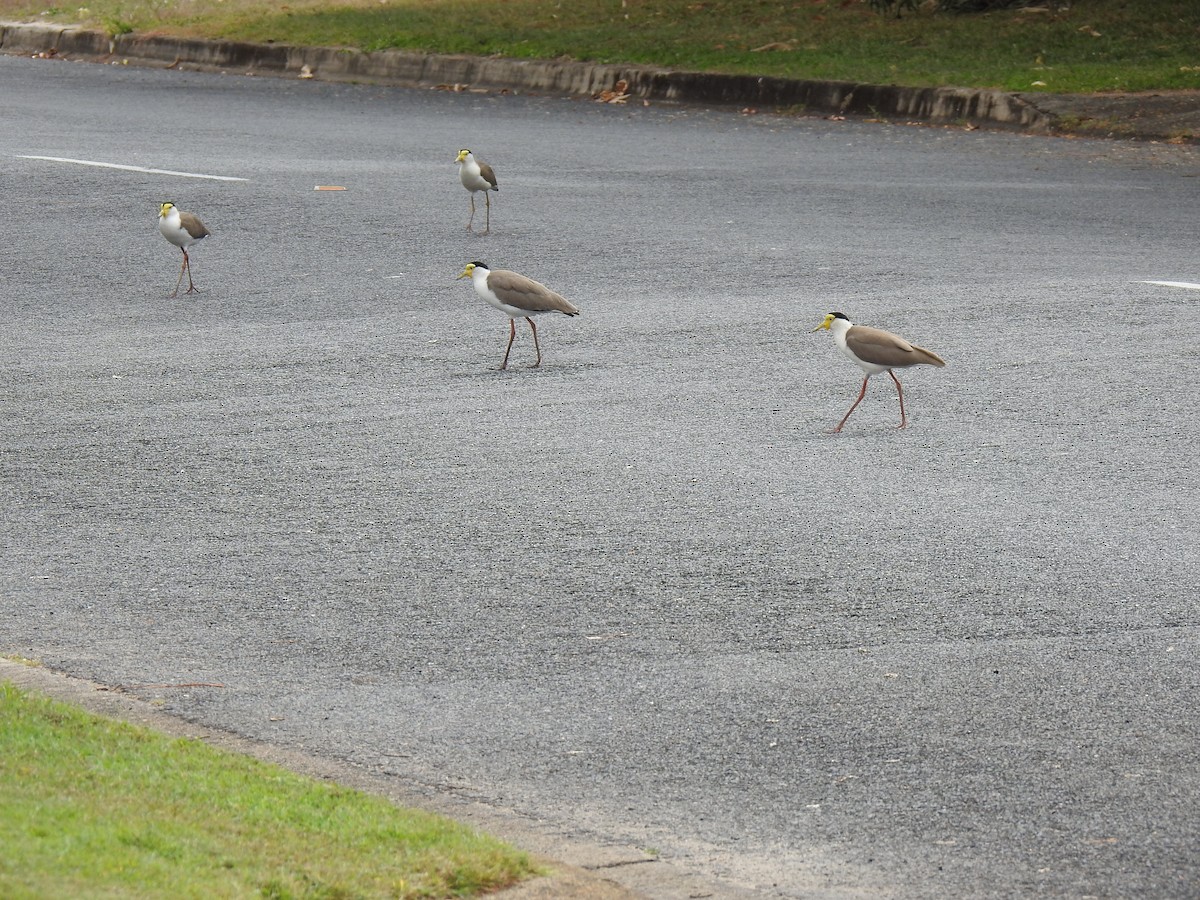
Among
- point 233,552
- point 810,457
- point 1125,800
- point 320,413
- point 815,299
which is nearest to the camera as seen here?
point 1125,800

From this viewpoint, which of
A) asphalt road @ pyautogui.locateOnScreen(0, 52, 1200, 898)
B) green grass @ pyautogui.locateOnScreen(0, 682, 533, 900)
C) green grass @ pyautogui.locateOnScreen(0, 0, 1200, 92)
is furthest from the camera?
green grass @ pyautogui.locateOnScreen(0, 0, 1200, 92)

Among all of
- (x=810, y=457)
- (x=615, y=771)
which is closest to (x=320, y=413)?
(x=810, y=457)

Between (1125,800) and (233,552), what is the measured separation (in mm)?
3676

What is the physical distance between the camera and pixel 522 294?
33.4 feet

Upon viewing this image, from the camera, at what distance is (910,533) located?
7.45m

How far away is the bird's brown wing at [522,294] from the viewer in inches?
400

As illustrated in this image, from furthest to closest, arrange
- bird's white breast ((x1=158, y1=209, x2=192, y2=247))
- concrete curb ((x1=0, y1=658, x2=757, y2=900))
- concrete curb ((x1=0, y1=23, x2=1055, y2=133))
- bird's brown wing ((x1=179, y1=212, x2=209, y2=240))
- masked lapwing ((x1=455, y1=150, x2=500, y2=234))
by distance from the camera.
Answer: concrete curb ((x1=0, y1=23, x2=1055, y2=133)) → masked lapwing ((x1=455, y1=150, x2=500, y2=234)) → bird's brown wing ((x1=179, y1=212, x2=209, y2=240)) → bird's white breast ((x1=158, y1=209, x2=192, y2=247)) → concrete curb ((x1=0, y1=658, x2=757, y2=900))

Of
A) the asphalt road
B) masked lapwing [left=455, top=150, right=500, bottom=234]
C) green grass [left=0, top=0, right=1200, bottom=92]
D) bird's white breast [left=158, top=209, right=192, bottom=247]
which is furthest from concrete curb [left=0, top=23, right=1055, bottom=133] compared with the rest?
bird's white breast [left=158, top=209, right=192, bottom=247]

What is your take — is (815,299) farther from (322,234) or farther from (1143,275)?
(322,234)

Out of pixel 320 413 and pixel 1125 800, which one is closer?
pixel 1125 800

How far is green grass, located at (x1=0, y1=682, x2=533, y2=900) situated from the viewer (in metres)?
4.01

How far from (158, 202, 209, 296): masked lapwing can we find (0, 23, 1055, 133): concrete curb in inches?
351

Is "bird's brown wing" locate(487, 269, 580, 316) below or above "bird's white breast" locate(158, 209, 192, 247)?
above

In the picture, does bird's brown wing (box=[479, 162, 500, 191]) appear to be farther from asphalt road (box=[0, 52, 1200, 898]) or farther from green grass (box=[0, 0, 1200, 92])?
green grass (box=[0, 0, 1200, 92])
